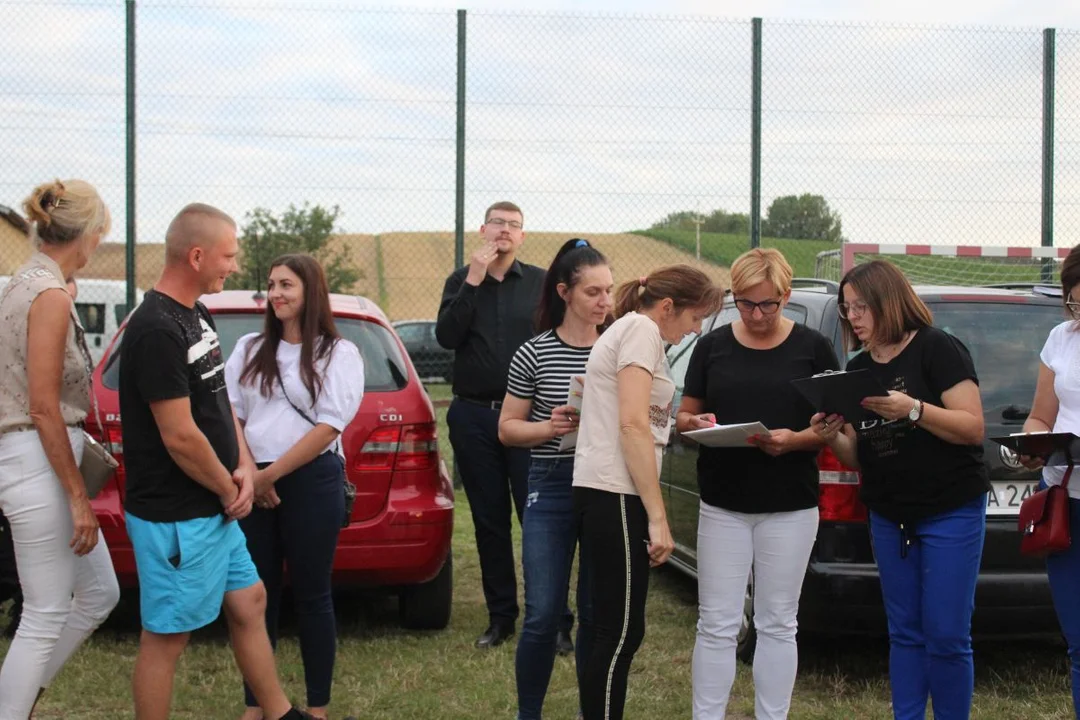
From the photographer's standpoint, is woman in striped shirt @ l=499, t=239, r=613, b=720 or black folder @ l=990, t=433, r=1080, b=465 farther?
woman in striped shirt @ l=499, t=239, r=613, b=720

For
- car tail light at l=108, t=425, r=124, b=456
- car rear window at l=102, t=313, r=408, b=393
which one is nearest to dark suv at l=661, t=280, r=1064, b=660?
car rear window at l=102, t=313, r=408, b=393

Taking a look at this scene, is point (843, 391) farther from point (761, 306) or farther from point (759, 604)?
point (759, 604)

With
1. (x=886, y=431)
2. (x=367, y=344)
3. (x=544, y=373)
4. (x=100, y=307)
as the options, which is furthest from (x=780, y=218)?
(x=100, y=307)

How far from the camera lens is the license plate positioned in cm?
458

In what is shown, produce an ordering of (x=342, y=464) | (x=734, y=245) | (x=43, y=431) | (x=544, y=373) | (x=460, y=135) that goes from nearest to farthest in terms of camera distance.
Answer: (x=43, y=431) → (x=544, y=373) → (x=342, y=464) → (x=734, y=245) → (x=460, y=135)

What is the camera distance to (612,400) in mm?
3682

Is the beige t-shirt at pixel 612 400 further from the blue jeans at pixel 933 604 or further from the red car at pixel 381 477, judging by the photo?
the red car at pixel 381 477

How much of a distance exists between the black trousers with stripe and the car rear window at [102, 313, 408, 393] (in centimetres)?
201

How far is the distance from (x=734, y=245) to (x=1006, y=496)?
4.64 m

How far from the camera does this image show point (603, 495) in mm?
3660

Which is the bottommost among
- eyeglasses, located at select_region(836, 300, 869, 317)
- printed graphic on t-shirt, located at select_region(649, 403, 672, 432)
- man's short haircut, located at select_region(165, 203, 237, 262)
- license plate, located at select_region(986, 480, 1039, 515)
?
license plate, located at select_region(986, 480, 1039, 515)

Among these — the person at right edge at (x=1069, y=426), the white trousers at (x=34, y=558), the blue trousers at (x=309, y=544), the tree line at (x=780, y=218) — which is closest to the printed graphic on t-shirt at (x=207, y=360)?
the white trousers at (x=34, y=558)

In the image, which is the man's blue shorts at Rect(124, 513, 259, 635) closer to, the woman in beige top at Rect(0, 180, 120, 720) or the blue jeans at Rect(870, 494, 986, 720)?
the woman in beige top at Rect(0, 180, 120, 720)

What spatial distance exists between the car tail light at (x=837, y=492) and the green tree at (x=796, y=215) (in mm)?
4974
